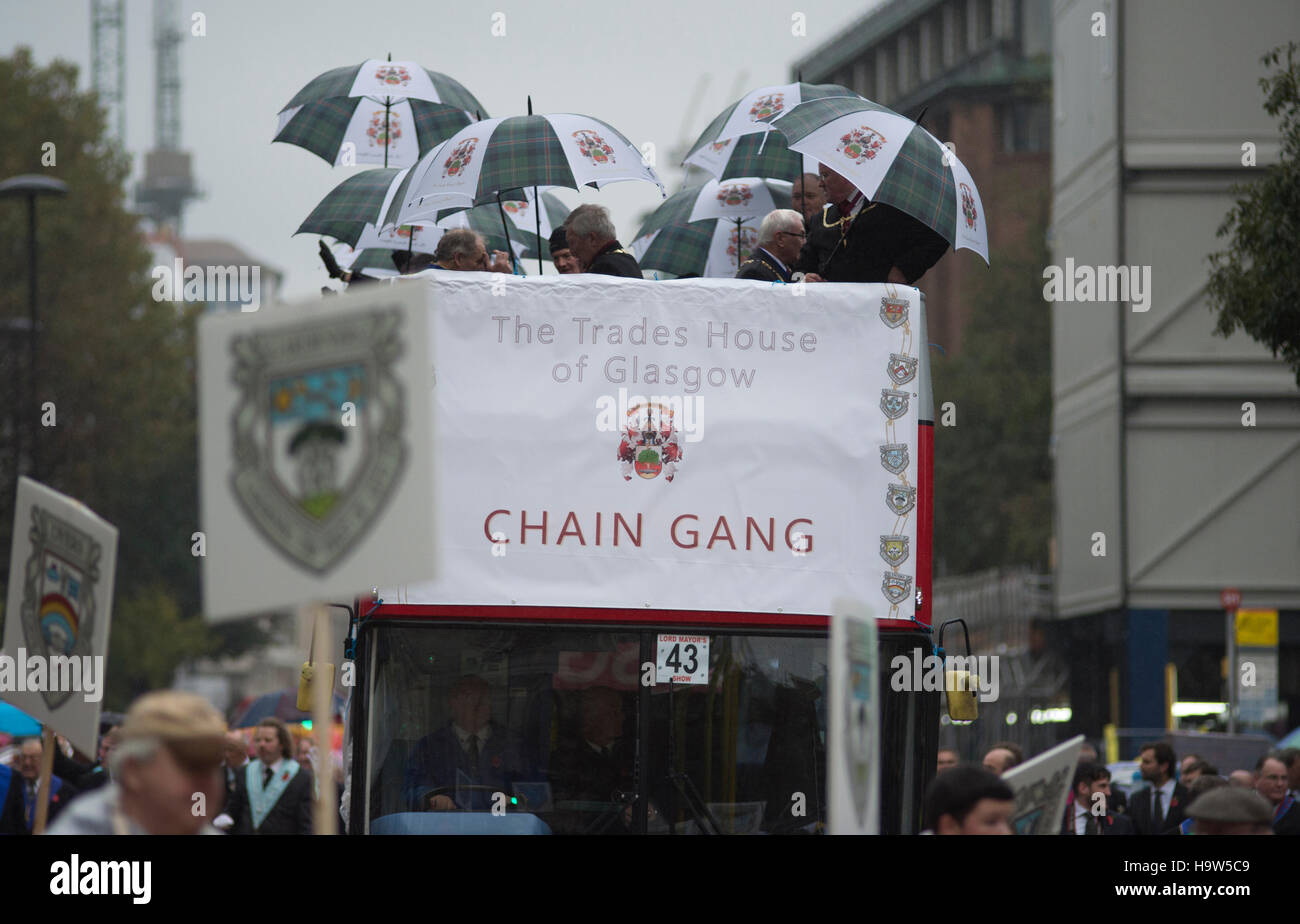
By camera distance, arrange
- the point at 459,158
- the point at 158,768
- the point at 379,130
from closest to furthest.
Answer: the point at 158,768 → the point at 459,158 → the point at 379,130

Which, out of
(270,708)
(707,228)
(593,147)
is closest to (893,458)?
(593,147)

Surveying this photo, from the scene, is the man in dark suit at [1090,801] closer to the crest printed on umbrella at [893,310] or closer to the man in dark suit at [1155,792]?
the man in dark suit at [1155,792]

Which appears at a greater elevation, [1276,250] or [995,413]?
[995,413]

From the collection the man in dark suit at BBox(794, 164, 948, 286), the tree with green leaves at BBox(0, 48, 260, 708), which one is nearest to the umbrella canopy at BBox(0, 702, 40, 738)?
the man in dark suit at BBox(794, 164, 948, 286)

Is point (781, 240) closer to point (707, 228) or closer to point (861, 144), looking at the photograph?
point (861, 144)

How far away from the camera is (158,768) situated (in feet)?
14.8

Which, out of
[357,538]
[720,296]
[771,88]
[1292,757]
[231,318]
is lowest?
[1292,757]

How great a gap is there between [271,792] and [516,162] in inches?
210

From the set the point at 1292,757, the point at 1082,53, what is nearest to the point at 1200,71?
the point at 1082,53

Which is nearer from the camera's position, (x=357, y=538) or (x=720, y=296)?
(x=357, y=538)

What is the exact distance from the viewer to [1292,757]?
542 inches

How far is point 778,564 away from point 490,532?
1259mm

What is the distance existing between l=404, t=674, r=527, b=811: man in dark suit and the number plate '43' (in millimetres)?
728
